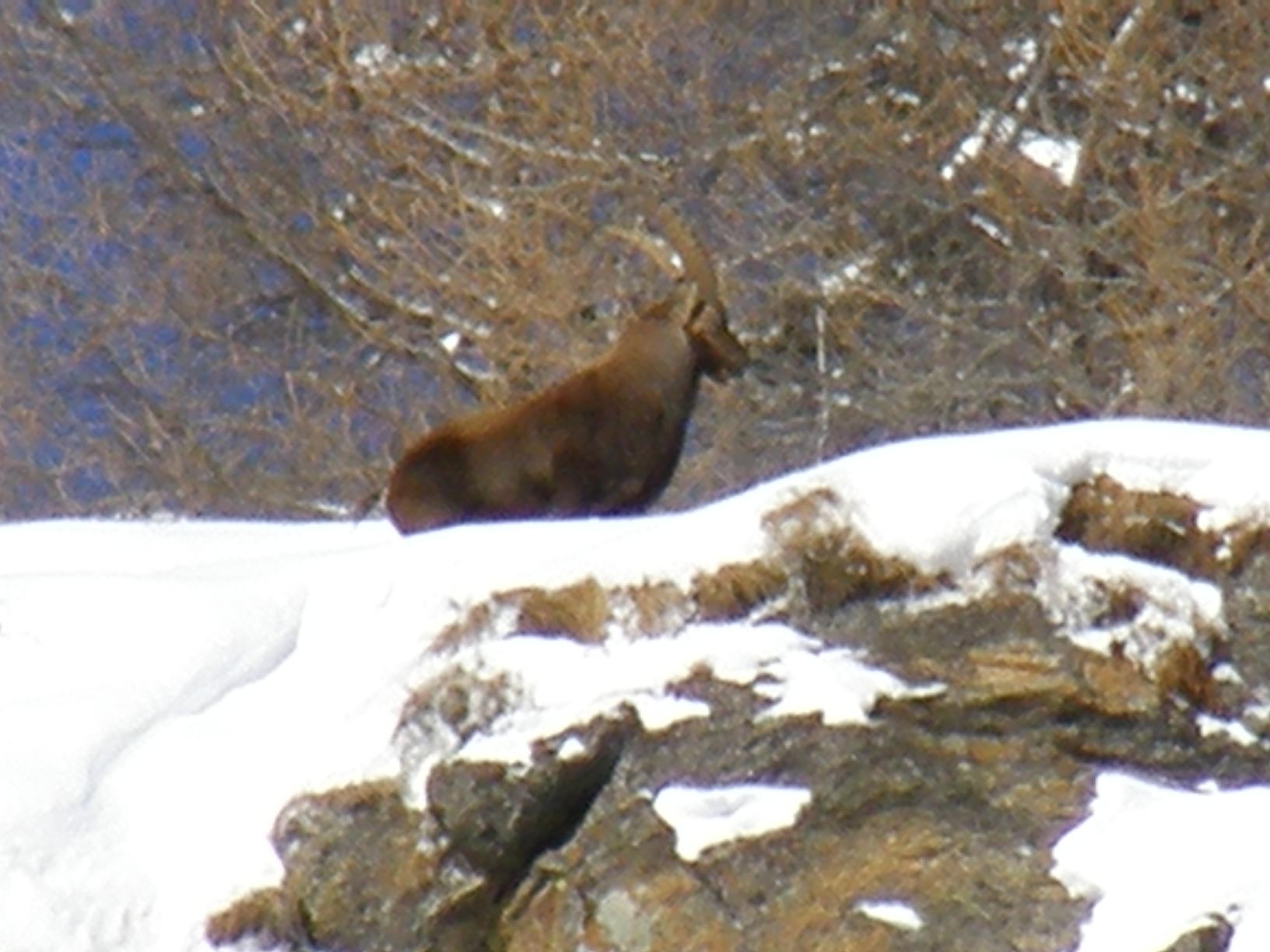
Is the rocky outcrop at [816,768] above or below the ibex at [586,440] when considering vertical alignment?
below

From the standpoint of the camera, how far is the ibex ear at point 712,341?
359 inches

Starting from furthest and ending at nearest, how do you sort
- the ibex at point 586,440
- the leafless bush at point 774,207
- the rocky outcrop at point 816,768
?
the leafless bush at point 774,207 → the ibex at point 586,440 → the rocky outcrop at point 816,768

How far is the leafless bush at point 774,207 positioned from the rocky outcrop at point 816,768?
21.5 feet

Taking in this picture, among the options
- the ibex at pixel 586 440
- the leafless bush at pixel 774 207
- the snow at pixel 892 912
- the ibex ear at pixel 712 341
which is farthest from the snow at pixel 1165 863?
the leafless bush at pixel 774 207

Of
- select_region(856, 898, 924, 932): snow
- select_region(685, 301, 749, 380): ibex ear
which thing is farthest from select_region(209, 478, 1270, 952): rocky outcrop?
select_region(685, 301, 749, 380): ibex ear

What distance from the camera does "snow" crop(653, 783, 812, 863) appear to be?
6.09m

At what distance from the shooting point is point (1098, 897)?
582 cm

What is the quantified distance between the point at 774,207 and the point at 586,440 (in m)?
6.97

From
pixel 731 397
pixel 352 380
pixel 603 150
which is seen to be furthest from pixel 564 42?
pixel 352 380

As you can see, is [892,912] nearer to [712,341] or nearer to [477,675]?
[477,675]

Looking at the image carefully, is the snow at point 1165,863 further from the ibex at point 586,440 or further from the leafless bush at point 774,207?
the leafless bush at point 774,207

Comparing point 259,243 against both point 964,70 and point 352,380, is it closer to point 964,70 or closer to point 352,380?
point 352,380

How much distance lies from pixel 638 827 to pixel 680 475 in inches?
359

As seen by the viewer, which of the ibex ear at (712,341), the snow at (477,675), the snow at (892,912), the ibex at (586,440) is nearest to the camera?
the snow at (892,912)
